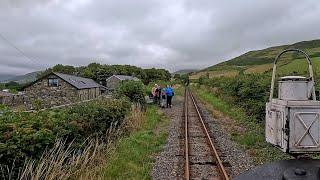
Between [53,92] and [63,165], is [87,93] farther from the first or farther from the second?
[63,165]

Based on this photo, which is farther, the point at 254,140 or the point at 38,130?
the point at 254,140

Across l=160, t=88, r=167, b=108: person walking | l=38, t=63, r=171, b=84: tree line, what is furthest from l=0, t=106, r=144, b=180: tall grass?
l=38, t=63, r=171, b=84: tree line

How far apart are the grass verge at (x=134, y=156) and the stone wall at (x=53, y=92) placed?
36043mm

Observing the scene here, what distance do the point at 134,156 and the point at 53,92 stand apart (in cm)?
4329

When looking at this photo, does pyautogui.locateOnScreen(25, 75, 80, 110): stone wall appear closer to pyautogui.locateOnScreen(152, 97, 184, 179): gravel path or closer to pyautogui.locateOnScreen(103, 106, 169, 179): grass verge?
pyautogui.locateOnScreen(103, 106, 169, 179): grass verge

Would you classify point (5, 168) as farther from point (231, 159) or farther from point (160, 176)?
point (231, 159)

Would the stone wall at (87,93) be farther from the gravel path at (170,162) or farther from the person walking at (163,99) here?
the gravel path at (170,162)

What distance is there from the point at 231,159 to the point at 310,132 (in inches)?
270

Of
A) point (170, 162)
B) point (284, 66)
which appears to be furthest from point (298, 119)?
point (284, 66)

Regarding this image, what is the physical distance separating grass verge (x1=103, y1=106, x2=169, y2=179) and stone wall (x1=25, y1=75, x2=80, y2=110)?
36.0 meters

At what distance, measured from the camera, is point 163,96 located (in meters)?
28.3

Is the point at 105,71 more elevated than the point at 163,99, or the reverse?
the point at 105,71

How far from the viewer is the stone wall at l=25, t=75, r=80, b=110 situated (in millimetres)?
49469

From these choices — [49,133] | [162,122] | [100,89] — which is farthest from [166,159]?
[100,89]
